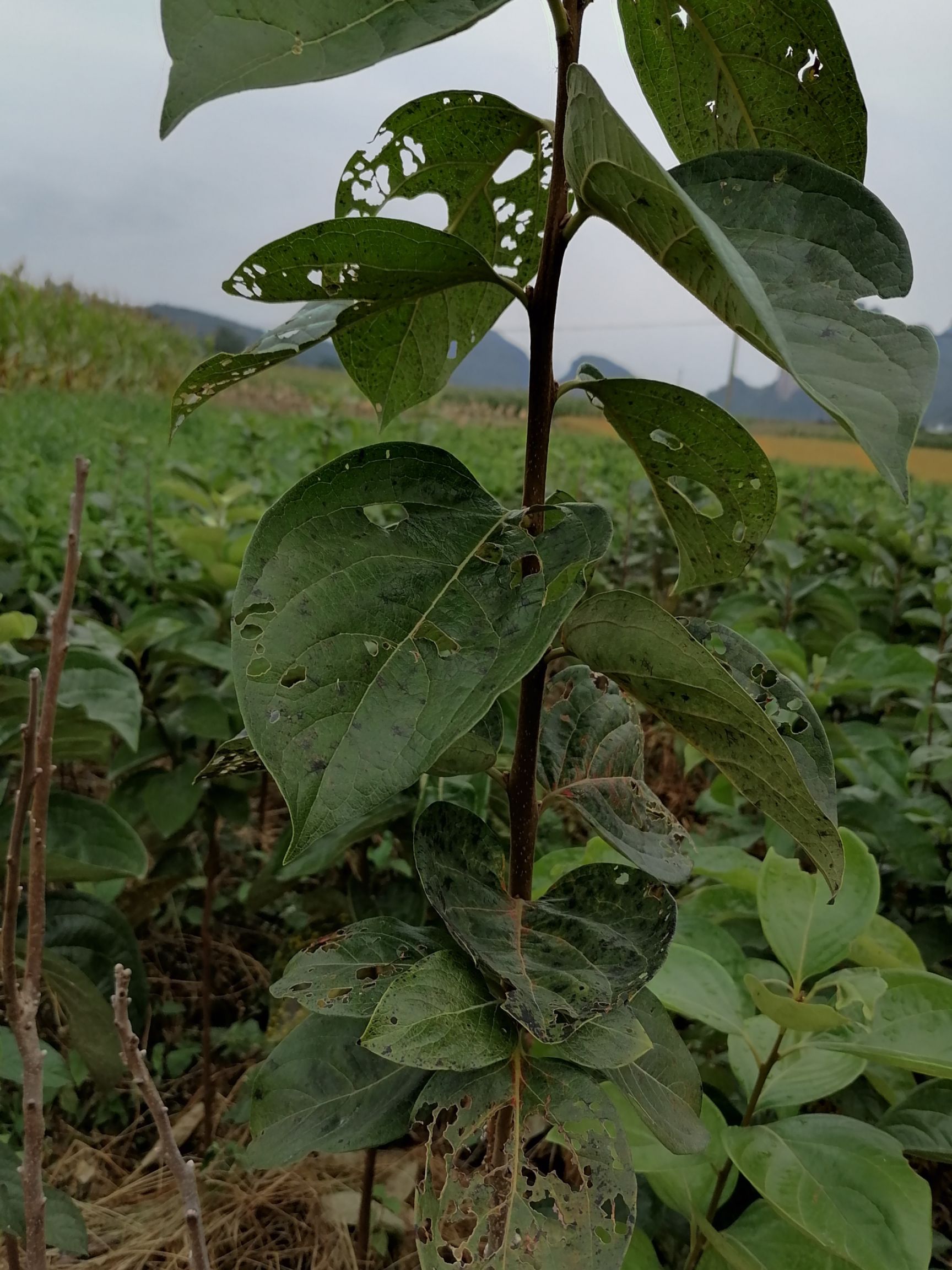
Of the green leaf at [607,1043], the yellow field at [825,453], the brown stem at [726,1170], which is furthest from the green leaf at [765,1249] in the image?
the yellow field at [825,453]

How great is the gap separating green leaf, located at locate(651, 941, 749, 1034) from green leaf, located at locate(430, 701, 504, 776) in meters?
0.25

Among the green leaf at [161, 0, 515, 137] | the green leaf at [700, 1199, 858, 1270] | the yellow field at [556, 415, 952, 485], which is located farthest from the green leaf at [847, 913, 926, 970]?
the yellow field at [556, 415, 952, 485]

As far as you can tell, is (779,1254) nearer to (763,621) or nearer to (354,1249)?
(354,1249)

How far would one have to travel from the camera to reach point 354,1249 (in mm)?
908

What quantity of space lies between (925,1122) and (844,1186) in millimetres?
136

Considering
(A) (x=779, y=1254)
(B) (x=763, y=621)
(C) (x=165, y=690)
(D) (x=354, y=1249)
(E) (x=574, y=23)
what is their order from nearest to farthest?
(E) (x=574, y=23) → (A) (x=779, y=1254) → (D) (x=354, y=1249) → (C) (x=165, y=690) → (B) (x=763, y=621)

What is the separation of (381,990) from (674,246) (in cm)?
38

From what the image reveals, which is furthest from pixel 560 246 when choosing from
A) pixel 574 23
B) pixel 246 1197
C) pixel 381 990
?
pixel 246 1197

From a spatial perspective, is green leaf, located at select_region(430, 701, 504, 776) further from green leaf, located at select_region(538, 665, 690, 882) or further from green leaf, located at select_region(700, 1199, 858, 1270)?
green leaf, located at select_region(700, 1199, 858, 1270)

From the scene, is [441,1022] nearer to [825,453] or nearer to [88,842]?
[88,842]

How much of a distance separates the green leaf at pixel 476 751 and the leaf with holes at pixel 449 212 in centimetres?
20

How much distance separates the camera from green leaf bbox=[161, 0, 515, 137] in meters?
0.28

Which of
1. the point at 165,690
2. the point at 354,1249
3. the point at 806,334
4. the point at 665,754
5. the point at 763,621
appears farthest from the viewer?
the point at 665,754

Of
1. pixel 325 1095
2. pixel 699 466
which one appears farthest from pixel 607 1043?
pixel 699 466
